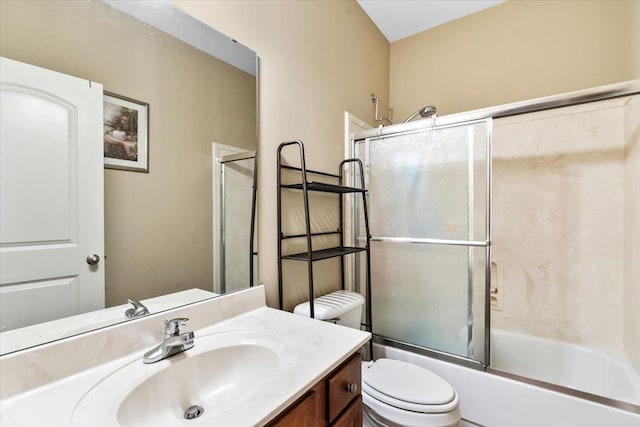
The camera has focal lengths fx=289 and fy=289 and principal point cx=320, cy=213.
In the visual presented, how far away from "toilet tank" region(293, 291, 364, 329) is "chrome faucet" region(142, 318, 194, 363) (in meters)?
0.61

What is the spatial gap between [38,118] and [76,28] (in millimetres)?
262

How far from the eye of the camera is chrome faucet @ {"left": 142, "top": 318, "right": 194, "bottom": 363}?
0.77 m

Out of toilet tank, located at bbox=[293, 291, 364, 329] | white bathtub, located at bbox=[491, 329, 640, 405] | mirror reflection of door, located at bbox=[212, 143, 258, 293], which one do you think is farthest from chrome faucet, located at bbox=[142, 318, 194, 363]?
white bathtub, located at bbox=[491, 329, 640, 405]

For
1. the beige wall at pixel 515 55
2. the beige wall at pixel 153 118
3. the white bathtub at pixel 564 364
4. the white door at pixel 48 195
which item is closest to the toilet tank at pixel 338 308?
the beige wall at pixel 153 118

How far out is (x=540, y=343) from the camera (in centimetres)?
189

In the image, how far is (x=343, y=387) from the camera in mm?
823

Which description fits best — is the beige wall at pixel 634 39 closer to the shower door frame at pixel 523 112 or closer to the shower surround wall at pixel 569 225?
the shower surround wall at pixel 569 225

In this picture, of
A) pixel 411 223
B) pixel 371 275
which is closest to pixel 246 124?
pixel 411 223

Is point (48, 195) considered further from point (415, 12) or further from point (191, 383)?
point (415, 12)

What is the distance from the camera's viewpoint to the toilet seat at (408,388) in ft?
3.76

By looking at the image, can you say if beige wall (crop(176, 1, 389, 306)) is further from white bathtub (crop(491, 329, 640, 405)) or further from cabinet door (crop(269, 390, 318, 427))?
white bathtub (crop(491, 329, 640, 405))

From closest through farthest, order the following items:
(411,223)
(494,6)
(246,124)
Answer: (246,124) → (411,223) → (494,6)

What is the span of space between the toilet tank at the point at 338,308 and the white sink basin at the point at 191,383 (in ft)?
1.45

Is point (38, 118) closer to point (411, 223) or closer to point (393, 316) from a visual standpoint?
point (411, 223)
